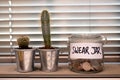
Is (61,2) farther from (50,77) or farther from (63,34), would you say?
(50,77)

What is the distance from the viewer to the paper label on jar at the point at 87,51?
1.05 meters

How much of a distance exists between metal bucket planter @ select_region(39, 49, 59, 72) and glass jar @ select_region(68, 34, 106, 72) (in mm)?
91

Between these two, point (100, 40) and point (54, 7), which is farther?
point (54, 7)

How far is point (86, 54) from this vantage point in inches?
41.4

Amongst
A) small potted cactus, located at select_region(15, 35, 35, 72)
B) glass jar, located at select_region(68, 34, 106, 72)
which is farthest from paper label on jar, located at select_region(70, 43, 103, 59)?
small potted cactus, located at select_region(15, 35, 35, 72)

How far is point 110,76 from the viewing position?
102 cm

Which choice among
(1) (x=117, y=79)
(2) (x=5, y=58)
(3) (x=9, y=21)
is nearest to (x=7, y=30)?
(3) (x=9, y=21)

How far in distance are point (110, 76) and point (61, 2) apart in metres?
0.54

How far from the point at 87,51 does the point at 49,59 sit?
19 cm

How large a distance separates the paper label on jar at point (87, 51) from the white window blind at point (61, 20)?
22cm

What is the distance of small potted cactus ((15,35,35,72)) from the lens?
105cm

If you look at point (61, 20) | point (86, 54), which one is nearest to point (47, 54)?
point (86, 54)

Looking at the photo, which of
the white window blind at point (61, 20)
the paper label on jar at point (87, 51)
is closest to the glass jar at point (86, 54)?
the paper label on jar at point (87, 51)

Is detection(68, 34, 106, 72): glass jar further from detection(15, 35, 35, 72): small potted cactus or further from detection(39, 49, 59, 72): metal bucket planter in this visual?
detection(15, 35, 35, 72): small potted cactus
